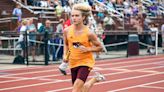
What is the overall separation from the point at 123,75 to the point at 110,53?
1008cm

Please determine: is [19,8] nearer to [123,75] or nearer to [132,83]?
[123,75]

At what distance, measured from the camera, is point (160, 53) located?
24984 mm

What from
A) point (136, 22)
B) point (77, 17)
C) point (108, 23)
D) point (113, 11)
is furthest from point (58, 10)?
point (77, 17)

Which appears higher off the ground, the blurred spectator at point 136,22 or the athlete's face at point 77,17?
the athlete's face at point 77,17

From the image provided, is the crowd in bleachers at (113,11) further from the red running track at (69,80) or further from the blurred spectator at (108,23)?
the red running track at (69,80)

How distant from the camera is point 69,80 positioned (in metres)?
12.9

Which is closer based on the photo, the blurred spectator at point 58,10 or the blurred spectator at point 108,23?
the blurred spectator at point 58,10

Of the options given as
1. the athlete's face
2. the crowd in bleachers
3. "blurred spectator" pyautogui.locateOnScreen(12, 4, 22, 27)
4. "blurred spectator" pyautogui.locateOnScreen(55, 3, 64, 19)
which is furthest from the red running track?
"blurred spectator" pyautogui.locateOnScreen(55, 3, 64, 19)

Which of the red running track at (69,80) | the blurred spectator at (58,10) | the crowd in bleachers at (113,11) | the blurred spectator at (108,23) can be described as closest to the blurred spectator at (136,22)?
the crowd in bleachers at (113,11)

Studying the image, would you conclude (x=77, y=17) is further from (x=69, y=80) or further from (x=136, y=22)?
(x=136, y=22)

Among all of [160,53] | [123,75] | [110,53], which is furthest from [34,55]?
[160,53]

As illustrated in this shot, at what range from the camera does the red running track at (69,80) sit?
1123 centimetres

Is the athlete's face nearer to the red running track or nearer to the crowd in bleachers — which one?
the red running track

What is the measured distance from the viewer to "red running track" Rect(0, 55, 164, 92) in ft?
36.9
